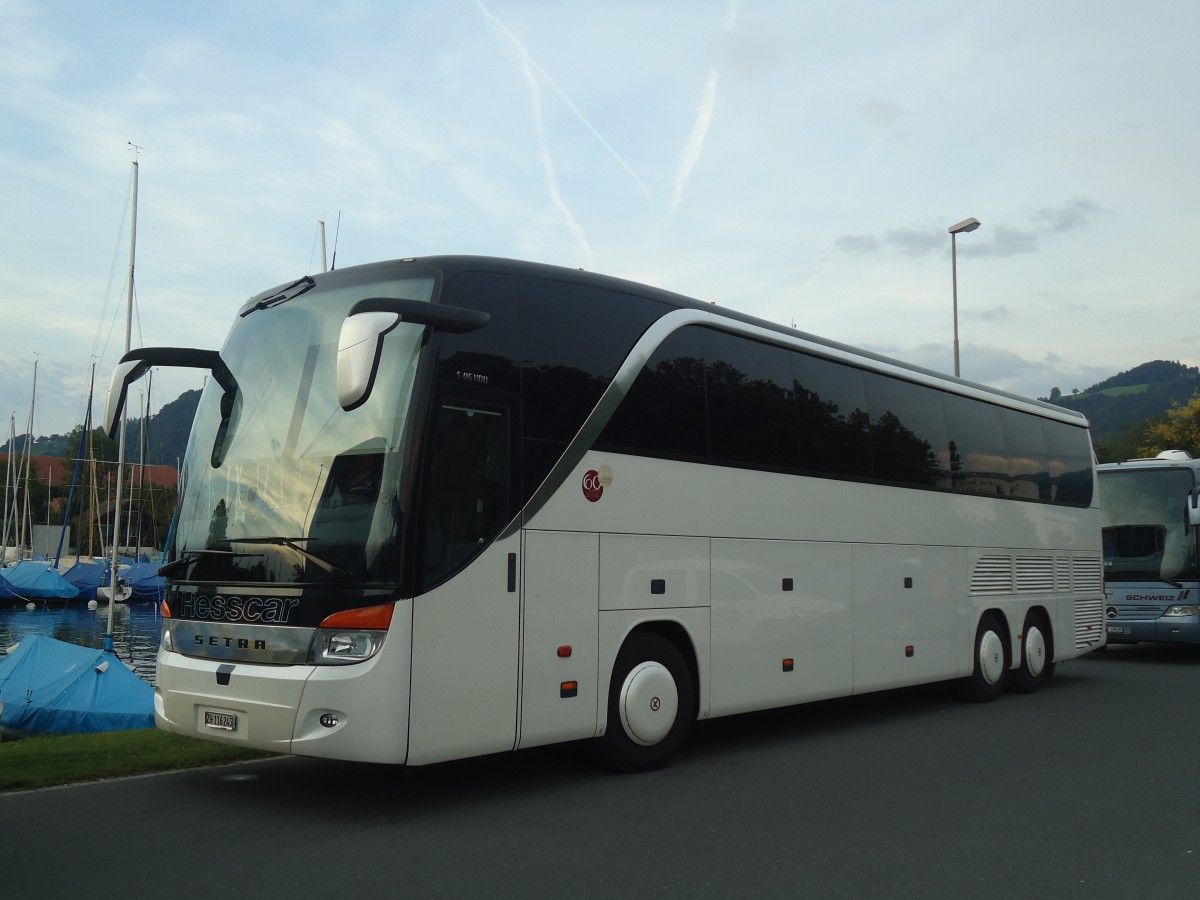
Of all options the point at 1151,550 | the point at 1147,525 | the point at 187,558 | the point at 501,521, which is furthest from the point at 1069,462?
the point at 187,558

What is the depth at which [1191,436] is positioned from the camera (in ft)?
155

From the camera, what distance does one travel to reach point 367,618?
6914mm

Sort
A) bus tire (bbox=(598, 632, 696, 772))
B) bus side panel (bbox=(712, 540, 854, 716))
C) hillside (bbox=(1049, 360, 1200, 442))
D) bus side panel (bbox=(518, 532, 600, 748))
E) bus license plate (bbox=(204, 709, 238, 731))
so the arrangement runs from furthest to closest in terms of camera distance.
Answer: hillside (bbox=(1049, 360, 1200, 442)), bus side panel (bbox=(712, 540, 854, 716)), bus tire (bbox=(598, 632, 696, 772)), bus side panel (bbox=(518, 532, 600, 748)), bus license plate (bbox=(204, 709, 238, 731))

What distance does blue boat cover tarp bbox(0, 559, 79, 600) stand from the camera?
5431 cm

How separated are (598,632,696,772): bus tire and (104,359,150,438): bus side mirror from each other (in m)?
4.13

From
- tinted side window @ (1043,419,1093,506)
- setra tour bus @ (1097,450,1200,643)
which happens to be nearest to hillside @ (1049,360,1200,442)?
setra tour bus @ (1097,450,1200,643)

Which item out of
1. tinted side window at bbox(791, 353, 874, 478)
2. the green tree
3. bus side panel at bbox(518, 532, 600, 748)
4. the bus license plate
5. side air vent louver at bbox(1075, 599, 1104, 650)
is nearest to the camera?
the bus license plate

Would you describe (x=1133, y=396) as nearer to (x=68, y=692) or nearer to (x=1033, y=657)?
(x=1033, y=657)

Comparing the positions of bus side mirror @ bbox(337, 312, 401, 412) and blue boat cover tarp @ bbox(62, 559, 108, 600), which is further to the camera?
blue boat cover tarp @ bbox(62, 559, 108, 600)

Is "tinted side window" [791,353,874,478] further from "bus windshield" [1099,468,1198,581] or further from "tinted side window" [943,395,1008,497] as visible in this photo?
"bus windshield" [1099,468,1198,581]

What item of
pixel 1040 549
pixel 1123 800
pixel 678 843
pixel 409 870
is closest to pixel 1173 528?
pixel 1040 549

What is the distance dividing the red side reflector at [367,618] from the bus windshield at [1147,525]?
57.7 ft

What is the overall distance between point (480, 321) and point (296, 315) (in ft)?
5.29

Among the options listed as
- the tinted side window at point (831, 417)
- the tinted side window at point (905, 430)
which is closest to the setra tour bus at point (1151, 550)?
the tinted side window at point (905, 430)
